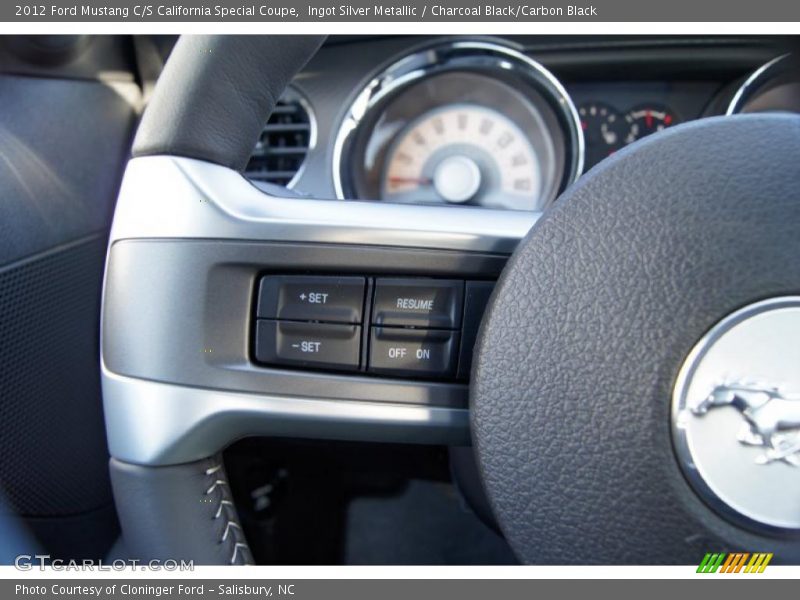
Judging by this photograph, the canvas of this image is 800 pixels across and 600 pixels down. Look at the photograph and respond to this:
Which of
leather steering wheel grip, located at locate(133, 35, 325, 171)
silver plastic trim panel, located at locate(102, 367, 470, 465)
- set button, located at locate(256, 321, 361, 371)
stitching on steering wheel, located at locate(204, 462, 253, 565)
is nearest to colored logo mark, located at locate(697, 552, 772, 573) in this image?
silver plastic trim panel, located at locate(102, 367, 470, 465)

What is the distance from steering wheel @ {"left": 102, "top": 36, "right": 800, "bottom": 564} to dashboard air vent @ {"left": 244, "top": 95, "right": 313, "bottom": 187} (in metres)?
0.48

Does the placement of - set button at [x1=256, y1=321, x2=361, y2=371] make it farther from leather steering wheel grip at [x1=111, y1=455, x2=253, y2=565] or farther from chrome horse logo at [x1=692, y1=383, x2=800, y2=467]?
chrome horse logo at [x1=692, y1=383, x2=800, y2=467]

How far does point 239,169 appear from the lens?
2.51ft

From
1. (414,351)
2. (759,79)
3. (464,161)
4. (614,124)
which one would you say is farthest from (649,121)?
(414,351)

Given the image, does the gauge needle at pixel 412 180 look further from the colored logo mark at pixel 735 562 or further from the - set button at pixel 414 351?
the colored logo mark at pixel 735 562

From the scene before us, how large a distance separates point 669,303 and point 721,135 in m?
0.15

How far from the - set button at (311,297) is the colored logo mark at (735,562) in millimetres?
379

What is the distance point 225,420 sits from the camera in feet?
2.46

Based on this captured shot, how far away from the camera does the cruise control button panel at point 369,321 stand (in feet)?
2.46

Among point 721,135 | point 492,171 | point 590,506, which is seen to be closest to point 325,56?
point 492,171

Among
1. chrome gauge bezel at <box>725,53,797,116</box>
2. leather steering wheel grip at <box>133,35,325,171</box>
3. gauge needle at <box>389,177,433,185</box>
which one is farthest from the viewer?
gauge needle at <box>389,177,433,185</box>

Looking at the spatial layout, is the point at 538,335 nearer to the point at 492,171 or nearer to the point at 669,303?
the point at 669,303

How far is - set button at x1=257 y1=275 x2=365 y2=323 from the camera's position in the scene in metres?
0.75

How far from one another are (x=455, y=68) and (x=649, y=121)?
0.33m
